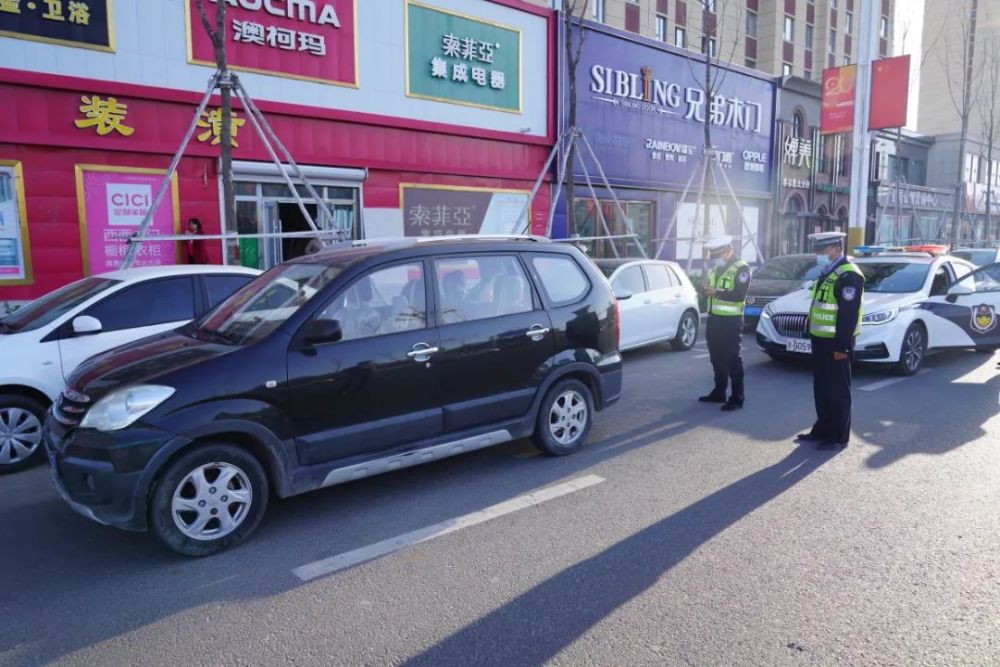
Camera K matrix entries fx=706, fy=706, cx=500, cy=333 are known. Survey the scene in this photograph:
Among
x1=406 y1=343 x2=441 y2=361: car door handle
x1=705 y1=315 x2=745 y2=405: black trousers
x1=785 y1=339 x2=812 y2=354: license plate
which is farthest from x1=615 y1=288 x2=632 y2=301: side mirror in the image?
x1=406 y1=343 x2=441 y2=361: car door handle

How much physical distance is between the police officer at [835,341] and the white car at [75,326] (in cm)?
505

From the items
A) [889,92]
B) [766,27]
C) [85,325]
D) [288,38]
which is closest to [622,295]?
[85,325]

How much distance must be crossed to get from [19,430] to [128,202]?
677 cm

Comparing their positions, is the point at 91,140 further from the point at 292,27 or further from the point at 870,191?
the point at 870,191

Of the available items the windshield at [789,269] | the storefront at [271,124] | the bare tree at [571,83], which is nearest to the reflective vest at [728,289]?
the storefront at [271,124]

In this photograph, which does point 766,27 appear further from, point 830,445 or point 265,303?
point 265,303

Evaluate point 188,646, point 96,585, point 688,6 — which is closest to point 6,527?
point 96,585

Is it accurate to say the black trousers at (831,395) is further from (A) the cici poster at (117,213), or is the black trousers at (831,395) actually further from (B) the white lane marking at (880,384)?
(A) the cici poster at (117,213)

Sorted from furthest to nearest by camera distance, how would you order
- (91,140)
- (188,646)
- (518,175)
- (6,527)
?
(518,175) → (91,140) → (6,527) → (188,646)

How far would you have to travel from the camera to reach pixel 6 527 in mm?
4297

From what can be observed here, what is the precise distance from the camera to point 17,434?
5.35 meters

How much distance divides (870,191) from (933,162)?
9.59m

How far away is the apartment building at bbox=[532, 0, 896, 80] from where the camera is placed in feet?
92.2

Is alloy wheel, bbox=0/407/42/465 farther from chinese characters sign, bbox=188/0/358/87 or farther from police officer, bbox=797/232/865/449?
chinese characters sign, bbox=188/0/358/87
